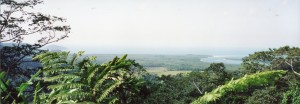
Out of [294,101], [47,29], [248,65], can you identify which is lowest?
[294,101]

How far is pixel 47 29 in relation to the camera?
22516 millimetres

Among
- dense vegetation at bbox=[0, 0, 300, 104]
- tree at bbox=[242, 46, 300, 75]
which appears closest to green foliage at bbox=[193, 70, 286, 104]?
dense vegetation at bbox=[0, 0, 300, 104]

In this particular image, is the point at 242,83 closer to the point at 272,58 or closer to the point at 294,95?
the point at 294,95

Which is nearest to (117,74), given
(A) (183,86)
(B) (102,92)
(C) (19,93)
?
(B) (102,92)

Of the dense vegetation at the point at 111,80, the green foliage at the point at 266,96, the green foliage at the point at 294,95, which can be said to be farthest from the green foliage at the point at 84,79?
the green foliage at the point at 266,96

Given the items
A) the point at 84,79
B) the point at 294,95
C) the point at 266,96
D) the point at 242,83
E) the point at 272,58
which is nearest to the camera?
the point at 242,83

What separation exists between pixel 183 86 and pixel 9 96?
26104mm

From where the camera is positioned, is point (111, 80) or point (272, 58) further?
point (272, 58)

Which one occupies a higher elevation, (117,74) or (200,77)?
(117,74)

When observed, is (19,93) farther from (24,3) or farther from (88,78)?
(24,3)

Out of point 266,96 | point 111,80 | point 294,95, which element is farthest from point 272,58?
point 111,80

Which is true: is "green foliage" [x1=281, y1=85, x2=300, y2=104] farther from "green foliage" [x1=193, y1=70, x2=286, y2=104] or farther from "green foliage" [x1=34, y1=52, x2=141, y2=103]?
"green foliage" [x1=34, y1=52, x2=141, y2=103]

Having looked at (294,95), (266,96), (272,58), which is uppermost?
(272,58)

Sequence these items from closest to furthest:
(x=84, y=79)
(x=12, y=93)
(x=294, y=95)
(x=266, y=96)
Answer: (x=12, y=93)
(x=84, y=79)
(x=294, y=95)
(x=266, y=96)
